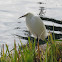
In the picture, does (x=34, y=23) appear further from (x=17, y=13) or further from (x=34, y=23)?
(x=17, y=13)

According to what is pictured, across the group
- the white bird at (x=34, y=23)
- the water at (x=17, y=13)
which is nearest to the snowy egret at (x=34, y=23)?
the white bird at (x=34, y=23)

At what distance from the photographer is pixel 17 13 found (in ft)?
39.2

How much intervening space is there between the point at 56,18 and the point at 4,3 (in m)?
3.71

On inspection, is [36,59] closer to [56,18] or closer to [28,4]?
[56,18]

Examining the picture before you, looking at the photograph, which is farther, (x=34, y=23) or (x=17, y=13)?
(x=17, y=13)

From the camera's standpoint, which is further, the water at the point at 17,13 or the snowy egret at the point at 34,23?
the water at the point at 17,13

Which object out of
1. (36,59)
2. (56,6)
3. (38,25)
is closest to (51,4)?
(56,6)

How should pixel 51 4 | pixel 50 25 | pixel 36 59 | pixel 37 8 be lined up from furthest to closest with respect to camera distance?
pixel 51 4 < pixel 37 8 < pixel 50 25 < pixel 36 59

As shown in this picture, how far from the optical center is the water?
9.38 m

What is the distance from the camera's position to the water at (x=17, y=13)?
9.38 m

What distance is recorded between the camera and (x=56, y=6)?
13.2 meters

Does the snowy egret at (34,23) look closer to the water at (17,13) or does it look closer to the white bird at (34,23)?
the white bird at (34,23)

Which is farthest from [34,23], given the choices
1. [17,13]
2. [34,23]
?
[17,13]

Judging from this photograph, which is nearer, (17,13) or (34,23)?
(34,23)
